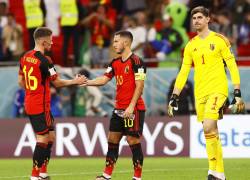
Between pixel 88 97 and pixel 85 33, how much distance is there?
225 centimetres

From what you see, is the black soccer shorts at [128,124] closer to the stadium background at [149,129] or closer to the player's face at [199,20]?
the player's face at [199,20]

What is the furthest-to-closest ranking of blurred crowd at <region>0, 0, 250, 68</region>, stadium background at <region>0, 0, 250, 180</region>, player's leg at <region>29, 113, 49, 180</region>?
blurred crowd at <region>0, 0, 250, 68</region> → stadium background at <region>0, 0, 250, 180</region> → player's leg at <region>29, 113, 49, 180</region>

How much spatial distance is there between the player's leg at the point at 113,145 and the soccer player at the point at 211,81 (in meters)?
0.80

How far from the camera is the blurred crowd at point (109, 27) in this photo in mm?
23109

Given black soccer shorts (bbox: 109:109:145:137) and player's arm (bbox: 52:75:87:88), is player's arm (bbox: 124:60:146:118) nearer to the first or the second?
black soccer shorts (bbox: 109:109:145:137)

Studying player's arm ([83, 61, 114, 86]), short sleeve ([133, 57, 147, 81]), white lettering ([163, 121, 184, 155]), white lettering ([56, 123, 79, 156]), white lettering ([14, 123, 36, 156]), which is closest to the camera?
short sleeve ([133, 57, 147, 81])

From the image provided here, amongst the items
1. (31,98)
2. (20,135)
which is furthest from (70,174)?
(20,135)

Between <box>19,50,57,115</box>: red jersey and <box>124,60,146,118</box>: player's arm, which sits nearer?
<box>124,60,146,118</box>: player's arm

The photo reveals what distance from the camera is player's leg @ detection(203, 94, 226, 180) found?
13.3m

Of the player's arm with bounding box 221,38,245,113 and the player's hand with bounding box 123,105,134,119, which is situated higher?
the player's arm with bounding box 221,38,245,113

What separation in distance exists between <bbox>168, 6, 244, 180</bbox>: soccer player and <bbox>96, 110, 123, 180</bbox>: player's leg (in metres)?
0.80

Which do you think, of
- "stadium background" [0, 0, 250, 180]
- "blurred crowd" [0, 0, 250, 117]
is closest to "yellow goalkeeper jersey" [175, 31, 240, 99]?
"stadium background" [0, 0, 250, 180]

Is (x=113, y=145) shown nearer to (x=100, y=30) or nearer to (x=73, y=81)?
(x=73, y=81)

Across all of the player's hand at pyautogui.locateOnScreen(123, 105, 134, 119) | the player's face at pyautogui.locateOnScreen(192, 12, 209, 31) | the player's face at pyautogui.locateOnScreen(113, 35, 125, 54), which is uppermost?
the player's face at pyautogui.locateOnScreen(192, 12, 209, 31)
